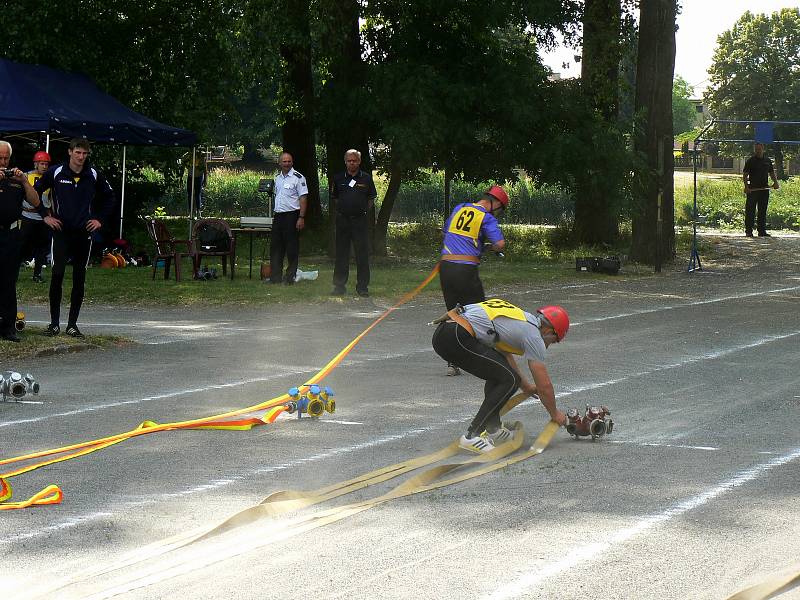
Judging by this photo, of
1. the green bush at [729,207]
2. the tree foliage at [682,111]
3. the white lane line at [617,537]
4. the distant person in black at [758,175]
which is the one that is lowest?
the white lane line at [617,537]

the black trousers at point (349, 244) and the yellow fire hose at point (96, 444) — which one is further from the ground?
the black trousers at point (349, 244)

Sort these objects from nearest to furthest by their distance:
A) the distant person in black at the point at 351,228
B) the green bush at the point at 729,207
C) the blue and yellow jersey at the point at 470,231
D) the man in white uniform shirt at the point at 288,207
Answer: the blue and yellow jersey at the point at 470,231
the distant person in black at the point at 351,228
the man in white uniform shirt at the point at 288,207
the green bush at the point at 729,207

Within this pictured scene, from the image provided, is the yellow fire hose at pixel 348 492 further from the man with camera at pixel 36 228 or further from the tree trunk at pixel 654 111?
the tree trunk at pixel 654 111

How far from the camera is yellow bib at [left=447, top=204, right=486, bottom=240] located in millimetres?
12383

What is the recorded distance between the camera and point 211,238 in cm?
2250

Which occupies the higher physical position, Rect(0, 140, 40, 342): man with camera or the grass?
Rect(0, 140, 40, 342): man with camera

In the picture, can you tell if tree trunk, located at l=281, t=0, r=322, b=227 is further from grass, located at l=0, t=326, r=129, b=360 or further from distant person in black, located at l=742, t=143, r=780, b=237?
grass, located at l=0, t=326, r=129, b=360

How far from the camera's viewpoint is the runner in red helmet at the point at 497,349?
8.80m

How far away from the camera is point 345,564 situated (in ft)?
20.4

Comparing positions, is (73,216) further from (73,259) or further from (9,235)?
(9,235)

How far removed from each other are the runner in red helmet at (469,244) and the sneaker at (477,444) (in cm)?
352

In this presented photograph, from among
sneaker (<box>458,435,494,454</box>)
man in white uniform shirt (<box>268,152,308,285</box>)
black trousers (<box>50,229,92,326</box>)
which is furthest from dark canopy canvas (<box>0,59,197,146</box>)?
sneaker (<box>458,435,494,454</box>)

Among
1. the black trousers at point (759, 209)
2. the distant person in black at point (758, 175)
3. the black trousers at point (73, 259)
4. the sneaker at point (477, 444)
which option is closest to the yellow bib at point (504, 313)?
the sneaker at point (477, 444)

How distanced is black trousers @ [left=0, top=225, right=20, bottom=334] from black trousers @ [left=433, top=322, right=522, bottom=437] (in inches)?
250
